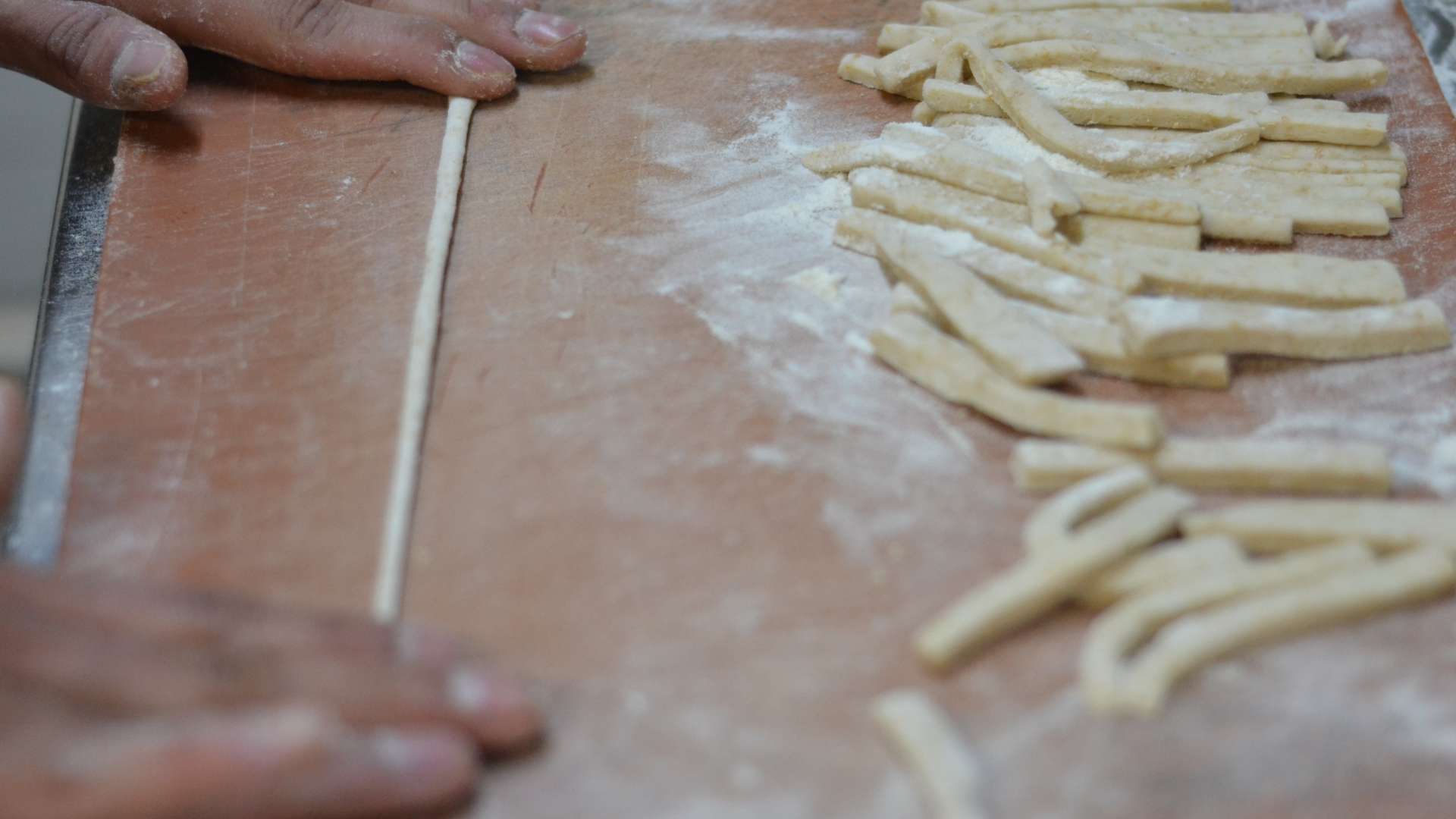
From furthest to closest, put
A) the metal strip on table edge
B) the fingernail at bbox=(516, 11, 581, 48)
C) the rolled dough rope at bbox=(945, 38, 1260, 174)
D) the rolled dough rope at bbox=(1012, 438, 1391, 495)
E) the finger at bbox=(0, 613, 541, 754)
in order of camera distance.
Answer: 1. the fingernail at bbox=(516, 11, 581, 48)
2. the rolled dough rope at bbox=(945, 38, 1260, 174)
3. the metal strip on table edge
4. the rolled dough rope at bbox=(1012, 438, 1391, 495)
5. the finger at bbox=(0, 613, 541, 754)

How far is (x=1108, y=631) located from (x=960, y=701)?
0.29 m

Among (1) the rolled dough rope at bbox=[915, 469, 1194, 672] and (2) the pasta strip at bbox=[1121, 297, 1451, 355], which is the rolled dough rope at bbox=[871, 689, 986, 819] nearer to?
(1) the rolled dough rope at bbox=[915, 469, 1194, 672]

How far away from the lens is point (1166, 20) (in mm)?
3822

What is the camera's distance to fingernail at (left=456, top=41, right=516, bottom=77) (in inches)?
146

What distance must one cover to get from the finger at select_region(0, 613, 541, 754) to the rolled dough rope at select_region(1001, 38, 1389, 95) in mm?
2524

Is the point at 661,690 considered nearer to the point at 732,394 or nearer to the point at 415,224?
the point at 732,394

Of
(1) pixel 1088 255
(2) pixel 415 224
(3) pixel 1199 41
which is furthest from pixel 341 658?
(3) pixel 1199 41

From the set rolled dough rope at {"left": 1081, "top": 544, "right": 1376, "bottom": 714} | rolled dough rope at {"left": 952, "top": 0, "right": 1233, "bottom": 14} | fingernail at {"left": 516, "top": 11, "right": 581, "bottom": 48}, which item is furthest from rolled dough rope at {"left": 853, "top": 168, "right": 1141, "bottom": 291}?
fingernail at {"left": 516, "top": 11, "right": 581, "bottom": 48}

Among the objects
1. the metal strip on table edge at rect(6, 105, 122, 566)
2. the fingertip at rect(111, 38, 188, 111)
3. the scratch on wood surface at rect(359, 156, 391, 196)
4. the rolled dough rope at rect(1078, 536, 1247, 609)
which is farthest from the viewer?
the fingertip at rect(111, 38, 188, 111)

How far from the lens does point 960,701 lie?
2.13m

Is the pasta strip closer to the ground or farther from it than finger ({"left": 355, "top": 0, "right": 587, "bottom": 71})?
farther from it

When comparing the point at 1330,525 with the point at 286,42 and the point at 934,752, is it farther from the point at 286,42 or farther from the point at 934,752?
the point at 286,42

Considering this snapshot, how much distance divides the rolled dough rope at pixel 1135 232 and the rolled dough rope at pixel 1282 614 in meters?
1.05

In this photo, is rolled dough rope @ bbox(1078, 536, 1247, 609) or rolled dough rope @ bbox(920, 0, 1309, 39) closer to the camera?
rolled dough rope @ bbox(1078, 536, 1247, 609)
